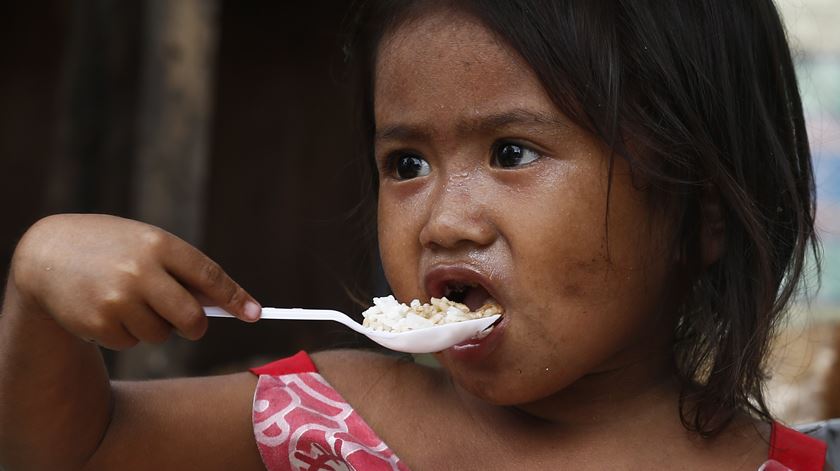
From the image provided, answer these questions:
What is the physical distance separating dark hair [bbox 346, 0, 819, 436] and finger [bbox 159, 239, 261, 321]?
1.83 ft

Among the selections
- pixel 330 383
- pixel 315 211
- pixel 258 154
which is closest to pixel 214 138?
pixel 258 154

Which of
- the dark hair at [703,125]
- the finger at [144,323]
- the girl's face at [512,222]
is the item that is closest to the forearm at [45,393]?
the finger at [144,323]

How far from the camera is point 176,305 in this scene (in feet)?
4.75

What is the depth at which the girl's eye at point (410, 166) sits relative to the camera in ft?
5.76

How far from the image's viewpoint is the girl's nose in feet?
5.24

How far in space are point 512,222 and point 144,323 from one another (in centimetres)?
54

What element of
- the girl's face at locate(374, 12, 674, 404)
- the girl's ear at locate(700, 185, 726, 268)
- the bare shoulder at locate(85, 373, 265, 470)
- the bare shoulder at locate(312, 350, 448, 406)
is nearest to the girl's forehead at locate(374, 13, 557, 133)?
the girl's face at locate(374, 12, 674, 404)

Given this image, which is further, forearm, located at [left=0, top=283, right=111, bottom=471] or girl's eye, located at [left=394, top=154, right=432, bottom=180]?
girl's eye, located at [left=394, top=154, right=432, bottom=180]

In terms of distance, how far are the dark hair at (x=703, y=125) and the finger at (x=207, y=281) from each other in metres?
0.56

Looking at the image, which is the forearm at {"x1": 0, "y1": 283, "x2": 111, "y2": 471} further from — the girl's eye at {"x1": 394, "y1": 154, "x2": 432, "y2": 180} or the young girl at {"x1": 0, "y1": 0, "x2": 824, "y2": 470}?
the girl's eye at {"x1": 394, "y1": 154, "x2": 432, "y2": 180}

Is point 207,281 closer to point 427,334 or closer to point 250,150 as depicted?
point 427,334

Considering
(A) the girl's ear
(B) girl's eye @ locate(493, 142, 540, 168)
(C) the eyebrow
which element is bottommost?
(A) the girl's ear

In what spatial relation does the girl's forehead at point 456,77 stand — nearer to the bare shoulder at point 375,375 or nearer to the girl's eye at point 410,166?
the girl's eye at point 410,166

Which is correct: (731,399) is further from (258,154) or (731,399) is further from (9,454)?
(258,154)
